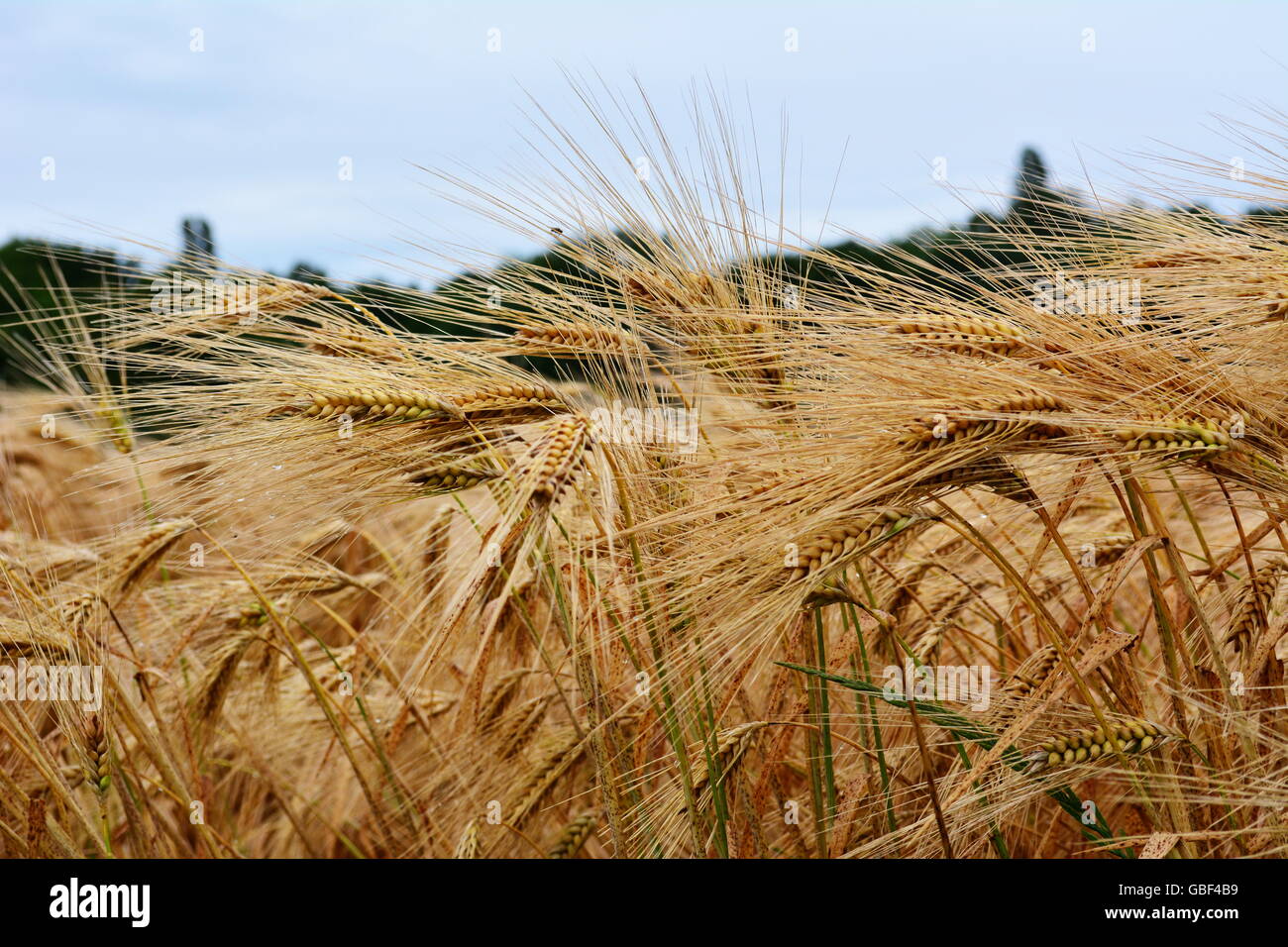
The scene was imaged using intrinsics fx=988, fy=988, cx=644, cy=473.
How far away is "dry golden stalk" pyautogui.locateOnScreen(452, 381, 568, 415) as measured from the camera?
1.47 meters

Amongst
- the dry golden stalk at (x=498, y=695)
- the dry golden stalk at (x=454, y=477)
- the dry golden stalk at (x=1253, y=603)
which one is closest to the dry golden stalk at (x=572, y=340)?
the dry golden stalk at (x=454, y=477)

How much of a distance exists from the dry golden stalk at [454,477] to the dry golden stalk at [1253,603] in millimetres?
1222

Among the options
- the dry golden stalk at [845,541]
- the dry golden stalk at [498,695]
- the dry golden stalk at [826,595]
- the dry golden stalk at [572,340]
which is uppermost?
the dry golden stalk at [572,340]

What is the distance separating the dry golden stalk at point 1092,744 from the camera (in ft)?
4.39

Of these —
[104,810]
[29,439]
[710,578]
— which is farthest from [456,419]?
[29,439]

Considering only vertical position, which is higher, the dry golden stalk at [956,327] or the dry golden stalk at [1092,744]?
the dry golden stalk at [956,327]

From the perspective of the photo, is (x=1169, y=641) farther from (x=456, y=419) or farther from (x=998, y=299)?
(x=456, y=419)

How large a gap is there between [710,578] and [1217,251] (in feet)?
3.08

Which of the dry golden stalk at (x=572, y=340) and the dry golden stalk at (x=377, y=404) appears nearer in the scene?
the dry golden stalk at (x=377, y=404)

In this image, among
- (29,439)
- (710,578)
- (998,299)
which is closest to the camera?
(710,578)

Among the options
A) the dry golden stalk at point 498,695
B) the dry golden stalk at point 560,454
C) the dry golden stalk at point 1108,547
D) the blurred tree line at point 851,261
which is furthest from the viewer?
the dry golden stalk at point 498,695

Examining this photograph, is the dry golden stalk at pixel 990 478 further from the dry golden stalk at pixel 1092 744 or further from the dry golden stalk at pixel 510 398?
the dry golden stalk at pixel 510 398
